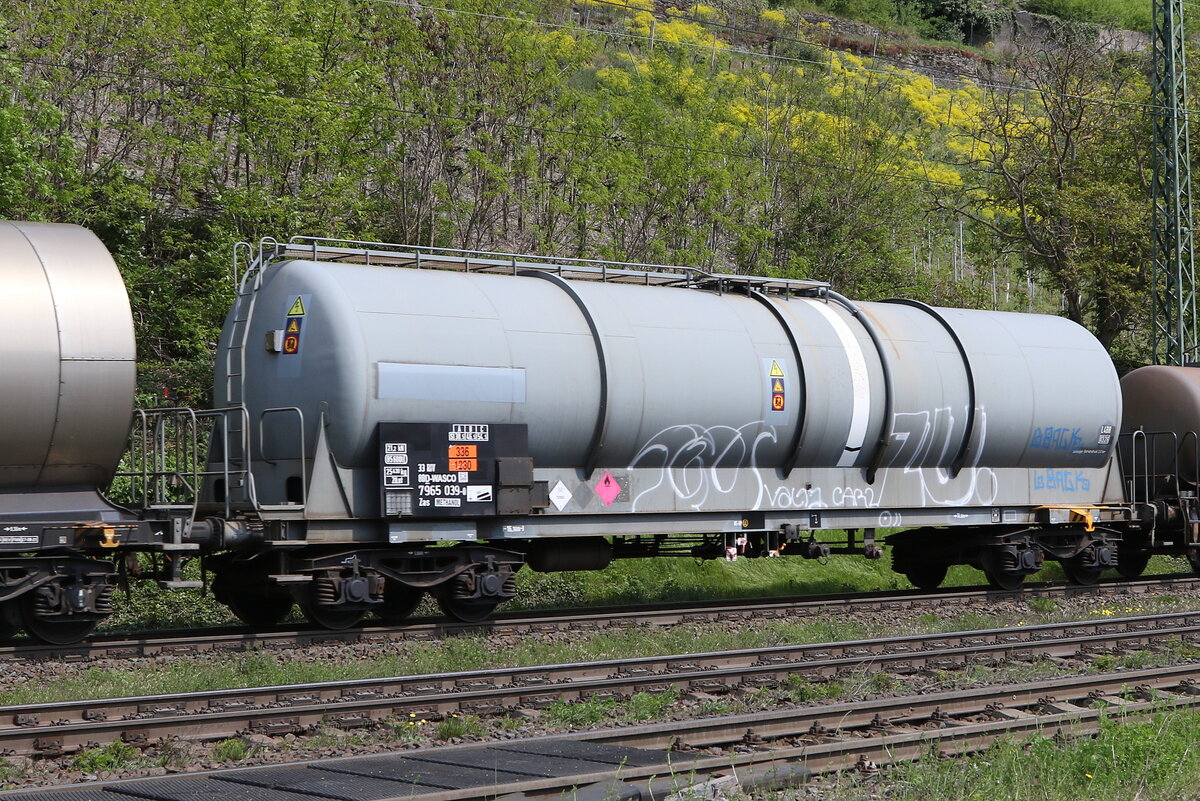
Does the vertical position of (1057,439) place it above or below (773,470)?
above

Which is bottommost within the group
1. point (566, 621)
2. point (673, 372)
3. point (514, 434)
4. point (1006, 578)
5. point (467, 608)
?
point (1006, 578)

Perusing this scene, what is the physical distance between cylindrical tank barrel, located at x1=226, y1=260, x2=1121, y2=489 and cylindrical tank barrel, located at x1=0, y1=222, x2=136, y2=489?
2097 mm

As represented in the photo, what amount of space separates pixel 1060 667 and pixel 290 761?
25.1ft

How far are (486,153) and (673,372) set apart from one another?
50.9 feet

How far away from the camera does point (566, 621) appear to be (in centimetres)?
1448

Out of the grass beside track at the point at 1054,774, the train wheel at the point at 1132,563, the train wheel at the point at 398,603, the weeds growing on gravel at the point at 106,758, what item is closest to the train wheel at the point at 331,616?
the train wheel at the point at 398,603

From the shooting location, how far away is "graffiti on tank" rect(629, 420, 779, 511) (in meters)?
14.9

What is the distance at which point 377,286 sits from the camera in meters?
13.5

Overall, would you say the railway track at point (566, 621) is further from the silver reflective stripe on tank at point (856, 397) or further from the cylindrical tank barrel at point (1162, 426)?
the silver reflective stripe on tank at point (856, 397)

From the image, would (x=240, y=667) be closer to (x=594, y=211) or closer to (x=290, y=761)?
(x=290, y=761)

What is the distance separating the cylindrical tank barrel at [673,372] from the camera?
13.2 metres

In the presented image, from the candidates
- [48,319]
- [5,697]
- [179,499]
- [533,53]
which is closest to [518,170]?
[533,53]

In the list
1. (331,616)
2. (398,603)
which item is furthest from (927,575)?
(331,616)

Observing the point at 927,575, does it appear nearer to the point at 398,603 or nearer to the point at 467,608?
the point at 467,608
